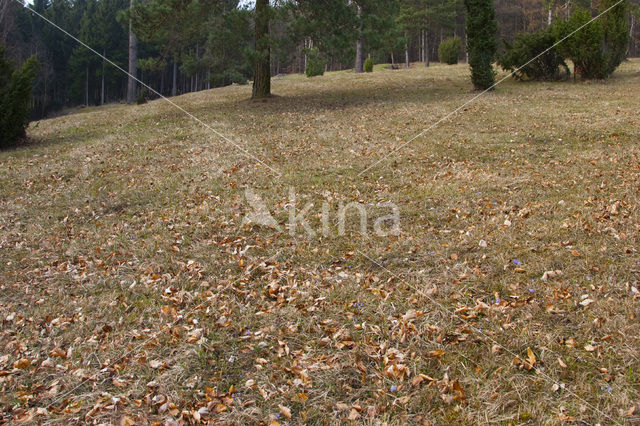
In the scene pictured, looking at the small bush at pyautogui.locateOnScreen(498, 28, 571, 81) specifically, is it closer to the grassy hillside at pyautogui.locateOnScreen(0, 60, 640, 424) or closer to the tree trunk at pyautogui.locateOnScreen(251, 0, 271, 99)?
the grassy hillside at pyautogui.locateOnScreen(0, 60, 640, 424)

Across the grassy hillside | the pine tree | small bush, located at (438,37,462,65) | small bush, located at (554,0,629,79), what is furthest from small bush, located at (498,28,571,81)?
small bush, located at (438,37,462,65)

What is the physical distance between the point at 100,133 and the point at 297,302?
38.4 ft

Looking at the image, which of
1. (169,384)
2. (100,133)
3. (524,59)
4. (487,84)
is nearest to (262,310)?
(169,384)

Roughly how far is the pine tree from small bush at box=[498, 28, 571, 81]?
1915mm

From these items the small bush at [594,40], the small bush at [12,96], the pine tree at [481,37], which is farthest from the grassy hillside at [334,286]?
the small bush at [594,40]

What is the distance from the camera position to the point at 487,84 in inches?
628

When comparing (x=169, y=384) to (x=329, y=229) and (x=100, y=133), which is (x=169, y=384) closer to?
(x=329, y=229)

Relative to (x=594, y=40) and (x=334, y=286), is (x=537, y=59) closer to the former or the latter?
(x=594, y=40)

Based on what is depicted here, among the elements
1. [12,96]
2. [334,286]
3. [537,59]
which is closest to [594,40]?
[537,59]

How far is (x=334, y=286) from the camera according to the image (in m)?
4.43

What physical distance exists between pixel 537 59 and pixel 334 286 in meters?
16.7

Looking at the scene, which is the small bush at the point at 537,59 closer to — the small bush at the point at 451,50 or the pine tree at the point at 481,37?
the pine tree at the point at 481,37

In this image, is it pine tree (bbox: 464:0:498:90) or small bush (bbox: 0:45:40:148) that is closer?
small bush (bbox: 0:45:40:148)

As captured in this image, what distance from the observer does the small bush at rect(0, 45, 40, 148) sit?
1166 centimetres
